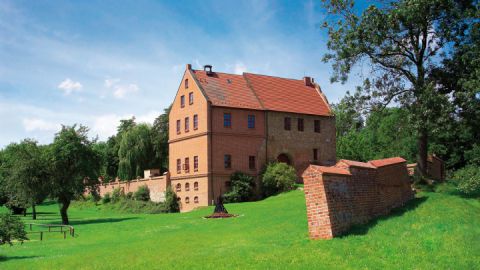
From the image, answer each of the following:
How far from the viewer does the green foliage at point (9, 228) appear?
59.3 ft

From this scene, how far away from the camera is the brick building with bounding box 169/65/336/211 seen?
47.6m

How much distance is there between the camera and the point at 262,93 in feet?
172

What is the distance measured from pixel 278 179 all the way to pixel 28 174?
67.5 feet

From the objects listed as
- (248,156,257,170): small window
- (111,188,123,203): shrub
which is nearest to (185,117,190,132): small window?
(248,156,257,170): small window

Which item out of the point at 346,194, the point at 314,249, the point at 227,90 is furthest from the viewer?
the point at 227,90

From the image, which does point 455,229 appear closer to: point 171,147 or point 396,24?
point 396,24

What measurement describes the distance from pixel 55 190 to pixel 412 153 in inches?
1603

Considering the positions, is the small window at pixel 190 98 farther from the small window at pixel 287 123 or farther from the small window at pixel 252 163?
the small window at pixel 287 123

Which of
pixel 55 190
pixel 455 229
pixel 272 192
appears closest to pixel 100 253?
pixel 455 229

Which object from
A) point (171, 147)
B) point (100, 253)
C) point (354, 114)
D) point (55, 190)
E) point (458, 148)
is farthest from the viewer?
point (458, 148)

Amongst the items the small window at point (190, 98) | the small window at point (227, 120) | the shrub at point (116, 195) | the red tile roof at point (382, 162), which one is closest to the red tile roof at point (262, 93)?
the small window at point (227, 120)

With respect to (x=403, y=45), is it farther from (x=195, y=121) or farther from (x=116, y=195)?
(x=116, y=195)

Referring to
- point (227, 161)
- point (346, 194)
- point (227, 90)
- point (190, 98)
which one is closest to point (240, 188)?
point (227, 161)

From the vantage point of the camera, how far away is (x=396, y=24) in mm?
23406
